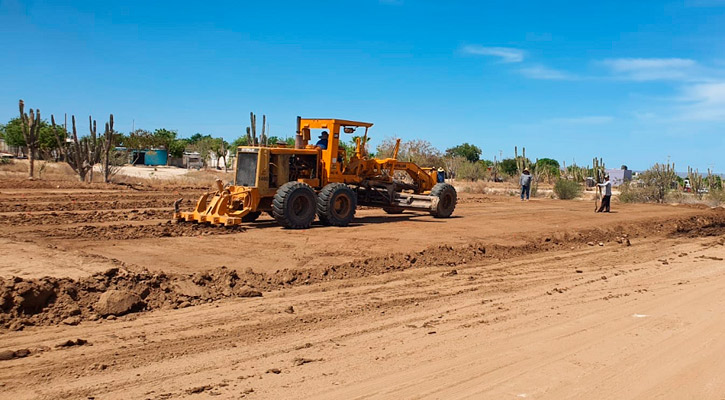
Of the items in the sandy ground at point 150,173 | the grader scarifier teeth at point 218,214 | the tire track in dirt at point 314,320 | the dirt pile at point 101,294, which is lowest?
the tire track in dirt at point 314,320

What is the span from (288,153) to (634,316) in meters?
9.05

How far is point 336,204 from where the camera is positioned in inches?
618

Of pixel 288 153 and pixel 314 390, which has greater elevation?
pixel 288 153

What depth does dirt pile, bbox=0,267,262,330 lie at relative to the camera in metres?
7.09

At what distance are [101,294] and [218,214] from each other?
660 centimetres

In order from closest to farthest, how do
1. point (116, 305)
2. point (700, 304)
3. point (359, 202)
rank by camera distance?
point (116, 305), point (700, 304), point (359, 202)

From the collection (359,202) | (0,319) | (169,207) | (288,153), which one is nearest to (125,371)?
(0,319)

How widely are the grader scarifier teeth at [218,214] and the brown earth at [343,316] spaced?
11.7 inches

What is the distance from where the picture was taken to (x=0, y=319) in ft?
22.4

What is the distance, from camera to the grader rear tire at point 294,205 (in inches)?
563

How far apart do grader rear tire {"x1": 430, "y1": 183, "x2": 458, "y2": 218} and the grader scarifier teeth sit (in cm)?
571

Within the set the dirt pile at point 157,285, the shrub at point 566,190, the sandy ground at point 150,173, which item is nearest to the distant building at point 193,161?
the sandy ground at point 150,173

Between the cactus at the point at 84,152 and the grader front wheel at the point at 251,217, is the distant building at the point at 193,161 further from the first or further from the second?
the grader front wheel at the point at 251,217

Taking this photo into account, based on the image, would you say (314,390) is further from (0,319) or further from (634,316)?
(634,316)
